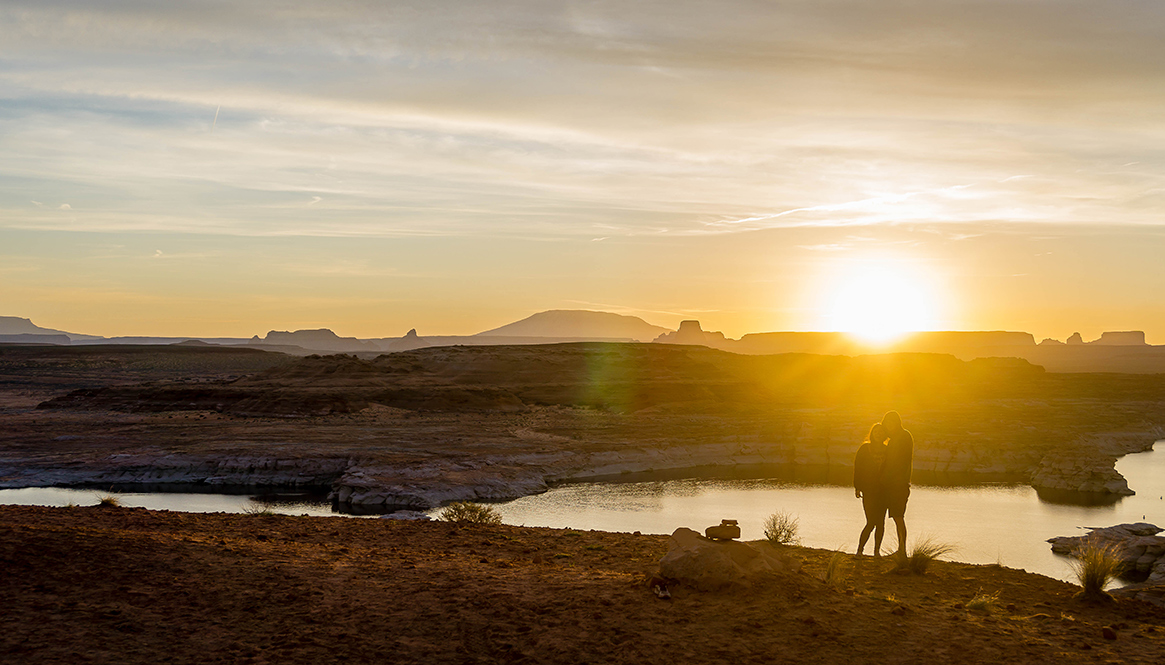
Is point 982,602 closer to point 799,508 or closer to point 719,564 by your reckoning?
point 719,564

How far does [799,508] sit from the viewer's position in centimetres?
3225

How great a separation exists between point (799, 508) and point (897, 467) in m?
21.9

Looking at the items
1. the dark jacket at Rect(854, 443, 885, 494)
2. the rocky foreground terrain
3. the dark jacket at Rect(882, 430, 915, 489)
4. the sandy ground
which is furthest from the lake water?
the sandy ground

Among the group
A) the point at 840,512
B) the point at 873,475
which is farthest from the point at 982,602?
the point at 840,512

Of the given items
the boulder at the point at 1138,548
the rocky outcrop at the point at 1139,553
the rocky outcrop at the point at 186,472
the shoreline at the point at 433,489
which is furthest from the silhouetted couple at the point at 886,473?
the rocky outcrop at the point at 186,472

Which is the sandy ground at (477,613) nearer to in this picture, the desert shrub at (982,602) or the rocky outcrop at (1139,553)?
the desert shrub at (982,602)

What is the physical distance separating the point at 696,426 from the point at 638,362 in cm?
4110

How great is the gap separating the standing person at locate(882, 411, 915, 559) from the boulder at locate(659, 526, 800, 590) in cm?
272

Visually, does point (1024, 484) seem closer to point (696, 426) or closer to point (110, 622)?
point (696, 426)

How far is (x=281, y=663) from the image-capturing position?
6984mm

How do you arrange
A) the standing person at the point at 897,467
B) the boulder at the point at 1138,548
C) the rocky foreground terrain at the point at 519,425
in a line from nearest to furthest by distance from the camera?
1. the standing person at the point at 897,467
2. the boulder at the point at 1138,548
3. the rocky foreground terrain at the point at 519,425

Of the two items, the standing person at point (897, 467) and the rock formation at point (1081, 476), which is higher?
the standing person at point (897, 467)

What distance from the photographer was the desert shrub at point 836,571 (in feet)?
30.6

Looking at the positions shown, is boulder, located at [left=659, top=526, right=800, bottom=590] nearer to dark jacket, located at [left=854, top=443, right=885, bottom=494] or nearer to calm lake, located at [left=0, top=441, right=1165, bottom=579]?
dark jacket, located at [left=854, top=443, right=885, bottom=494]
